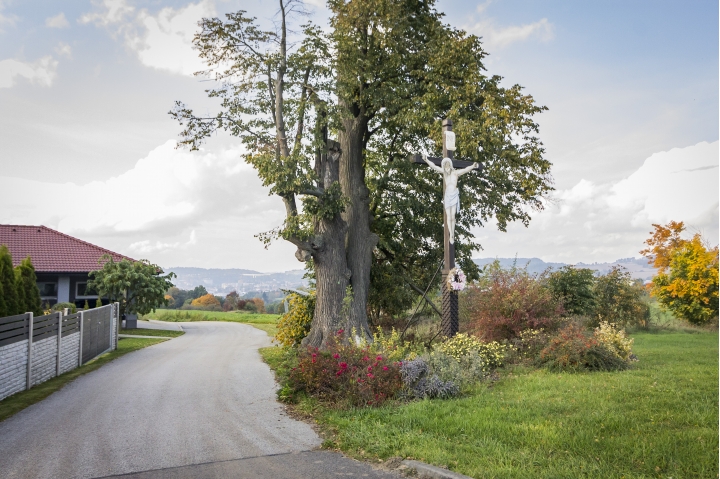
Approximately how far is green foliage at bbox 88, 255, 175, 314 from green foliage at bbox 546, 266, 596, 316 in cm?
1772

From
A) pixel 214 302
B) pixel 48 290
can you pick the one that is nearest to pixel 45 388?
pixel 48 290

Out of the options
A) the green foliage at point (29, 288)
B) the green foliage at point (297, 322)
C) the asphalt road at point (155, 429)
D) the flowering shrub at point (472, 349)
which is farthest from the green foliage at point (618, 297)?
the green foliage at point (29, 288)

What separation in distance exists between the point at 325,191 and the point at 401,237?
193 inches

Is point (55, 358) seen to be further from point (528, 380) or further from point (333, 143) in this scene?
point (528, 380)

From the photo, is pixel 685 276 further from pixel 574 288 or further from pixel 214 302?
pixel 214 302

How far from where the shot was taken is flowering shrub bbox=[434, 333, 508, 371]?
10883 millimetres

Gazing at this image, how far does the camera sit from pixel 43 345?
39.8 feet

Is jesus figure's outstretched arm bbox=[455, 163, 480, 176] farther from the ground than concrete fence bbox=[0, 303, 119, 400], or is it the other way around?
jesus figure's outstretched arm bbox=[455, 163, 480, 176]

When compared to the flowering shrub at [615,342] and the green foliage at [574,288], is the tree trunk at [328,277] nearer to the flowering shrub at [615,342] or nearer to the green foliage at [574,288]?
the flowering shrub at [615,342]

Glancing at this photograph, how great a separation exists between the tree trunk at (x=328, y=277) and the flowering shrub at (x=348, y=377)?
558 cm

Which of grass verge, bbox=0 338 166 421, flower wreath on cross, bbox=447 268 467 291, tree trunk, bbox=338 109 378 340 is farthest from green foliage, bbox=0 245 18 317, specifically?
flower wreath on cross, bbox=447 268 467 291

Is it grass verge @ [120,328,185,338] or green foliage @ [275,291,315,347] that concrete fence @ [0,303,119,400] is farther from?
grass verge @ [120,328,185,338]

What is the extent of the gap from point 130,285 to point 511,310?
1892 centimetres

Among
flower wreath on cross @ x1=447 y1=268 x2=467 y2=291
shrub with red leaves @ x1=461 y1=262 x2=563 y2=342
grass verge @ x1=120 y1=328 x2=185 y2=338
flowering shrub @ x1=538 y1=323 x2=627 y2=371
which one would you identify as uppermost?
flower wreath on cross @ x1=447 y1=268 x2=467 y2=291
